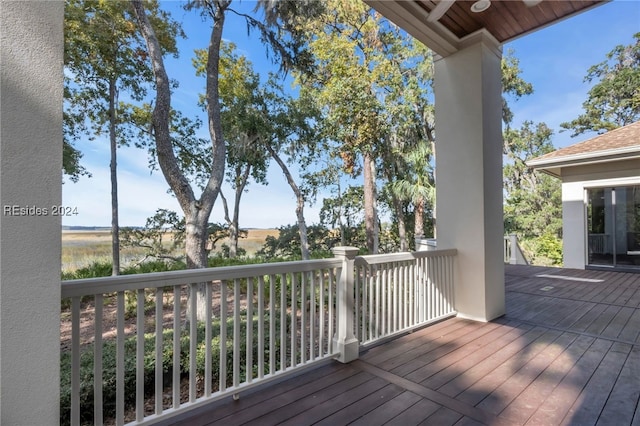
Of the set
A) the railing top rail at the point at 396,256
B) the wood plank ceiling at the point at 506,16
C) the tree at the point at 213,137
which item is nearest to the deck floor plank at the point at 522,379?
the railing top rail at the point at 396,256

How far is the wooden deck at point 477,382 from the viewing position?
1.87 meters

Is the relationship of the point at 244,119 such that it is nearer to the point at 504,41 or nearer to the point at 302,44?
the point at 302,44

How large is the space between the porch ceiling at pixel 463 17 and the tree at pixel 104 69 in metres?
8.22

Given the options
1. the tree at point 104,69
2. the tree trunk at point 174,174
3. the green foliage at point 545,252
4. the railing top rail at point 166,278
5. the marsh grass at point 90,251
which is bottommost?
the green foliage at point 545,252

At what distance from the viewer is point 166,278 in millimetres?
1744

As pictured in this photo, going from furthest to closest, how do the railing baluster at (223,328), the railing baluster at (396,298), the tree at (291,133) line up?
the tree at (291,133) < the railing baluster at (396,298) < the railing baluster at (223,328)

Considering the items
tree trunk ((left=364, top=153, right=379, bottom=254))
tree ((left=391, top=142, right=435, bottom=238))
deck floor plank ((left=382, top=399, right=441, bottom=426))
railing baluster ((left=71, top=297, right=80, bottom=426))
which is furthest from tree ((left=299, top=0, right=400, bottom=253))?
railing baluster ((left=71, top=297, right=80, bottom=426))

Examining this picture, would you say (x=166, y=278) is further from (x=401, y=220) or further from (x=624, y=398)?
(x=401, y=220)

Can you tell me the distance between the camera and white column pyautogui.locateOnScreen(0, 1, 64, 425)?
1.16 metres

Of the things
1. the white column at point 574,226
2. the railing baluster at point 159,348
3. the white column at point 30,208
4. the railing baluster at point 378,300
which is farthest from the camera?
the white column at point 574,226

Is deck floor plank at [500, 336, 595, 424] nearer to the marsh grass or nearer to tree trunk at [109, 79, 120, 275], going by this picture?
Result: the marsh grass

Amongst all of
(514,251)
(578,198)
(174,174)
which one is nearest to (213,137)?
(174,174)

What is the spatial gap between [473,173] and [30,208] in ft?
12.4

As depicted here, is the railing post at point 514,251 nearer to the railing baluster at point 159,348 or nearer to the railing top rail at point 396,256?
the railing top rail at point 396,256
